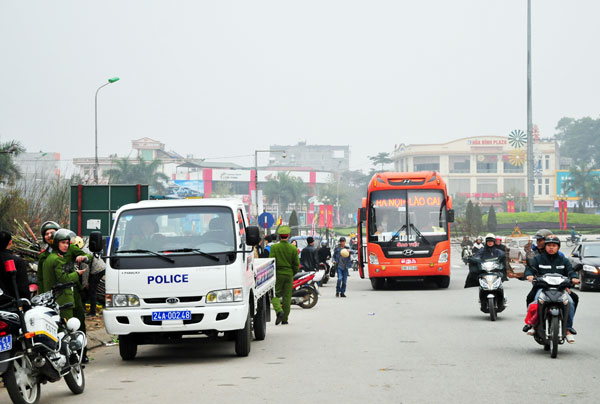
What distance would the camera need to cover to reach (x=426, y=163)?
17850 cm

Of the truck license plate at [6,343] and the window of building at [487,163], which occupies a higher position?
the window of building at [487,163]

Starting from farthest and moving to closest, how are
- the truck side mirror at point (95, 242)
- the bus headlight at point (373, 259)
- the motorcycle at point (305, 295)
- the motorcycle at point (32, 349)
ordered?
the bus headlight at point (373, 259) < the motorcycle at point (305, 295) < the truck side mirror at point (95, 242) < the motorcycle at point (32, 349)

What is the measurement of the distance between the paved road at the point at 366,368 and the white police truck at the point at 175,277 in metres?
0.45

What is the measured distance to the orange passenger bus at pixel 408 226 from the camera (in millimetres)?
26922

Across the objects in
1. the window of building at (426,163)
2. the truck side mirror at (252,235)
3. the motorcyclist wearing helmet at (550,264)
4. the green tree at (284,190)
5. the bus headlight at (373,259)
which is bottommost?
the bus headlight at (373,259)

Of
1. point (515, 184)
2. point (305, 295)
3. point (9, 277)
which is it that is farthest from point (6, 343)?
point (515, 184)

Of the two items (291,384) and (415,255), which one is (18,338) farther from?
(415,255)

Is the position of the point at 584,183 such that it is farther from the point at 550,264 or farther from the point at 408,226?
the point at 550,264

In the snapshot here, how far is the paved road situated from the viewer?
28.9 ft

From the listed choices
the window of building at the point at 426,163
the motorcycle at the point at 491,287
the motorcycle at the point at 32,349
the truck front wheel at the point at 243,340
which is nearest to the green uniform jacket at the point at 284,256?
the motorcycle at the point at 491,287

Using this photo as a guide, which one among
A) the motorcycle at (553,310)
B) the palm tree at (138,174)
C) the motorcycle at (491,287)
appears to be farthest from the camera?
the palm tree at (138,174)

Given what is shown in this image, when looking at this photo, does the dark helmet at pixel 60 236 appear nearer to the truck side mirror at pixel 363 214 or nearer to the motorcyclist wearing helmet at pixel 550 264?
the motorcyclist wearing helmet at pixel 550 264

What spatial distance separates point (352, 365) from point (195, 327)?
1.88m

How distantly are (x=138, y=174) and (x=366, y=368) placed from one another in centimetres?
10033
